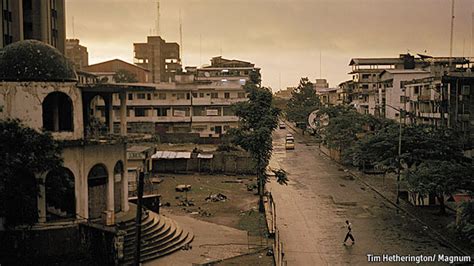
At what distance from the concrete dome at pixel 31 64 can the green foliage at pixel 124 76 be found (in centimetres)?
4831

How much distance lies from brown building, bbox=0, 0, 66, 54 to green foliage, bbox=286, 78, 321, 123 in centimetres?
4459

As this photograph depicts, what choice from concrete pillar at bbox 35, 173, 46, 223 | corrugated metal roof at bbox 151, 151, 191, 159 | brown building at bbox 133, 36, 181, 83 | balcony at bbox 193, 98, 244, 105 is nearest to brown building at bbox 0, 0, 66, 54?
corrugated metal roof at bbox 151, 151, 191, 159

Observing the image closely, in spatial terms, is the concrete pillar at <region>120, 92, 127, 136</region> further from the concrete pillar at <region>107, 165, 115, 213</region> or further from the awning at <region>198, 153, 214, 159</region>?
the awning at <region>198, 153, 214, 159</region>

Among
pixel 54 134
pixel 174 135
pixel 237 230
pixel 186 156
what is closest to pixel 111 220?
pixel 54 134

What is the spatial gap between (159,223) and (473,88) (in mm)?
29379

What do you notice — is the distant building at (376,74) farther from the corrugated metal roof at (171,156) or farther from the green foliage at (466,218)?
the green foliage at (466,218)

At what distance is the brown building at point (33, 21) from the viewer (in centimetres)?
4222

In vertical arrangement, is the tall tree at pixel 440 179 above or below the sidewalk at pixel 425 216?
above

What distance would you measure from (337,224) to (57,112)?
14.8m

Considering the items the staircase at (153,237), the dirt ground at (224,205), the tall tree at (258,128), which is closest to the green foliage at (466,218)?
the dirt ground at (224,205)

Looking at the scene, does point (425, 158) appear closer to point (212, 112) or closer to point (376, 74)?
point (212, 112)

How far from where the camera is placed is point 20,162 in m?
17.7

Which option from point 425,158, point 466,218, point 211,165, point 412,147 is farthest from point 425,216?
point 211,165

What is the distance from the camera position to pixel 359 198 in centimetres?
3378
